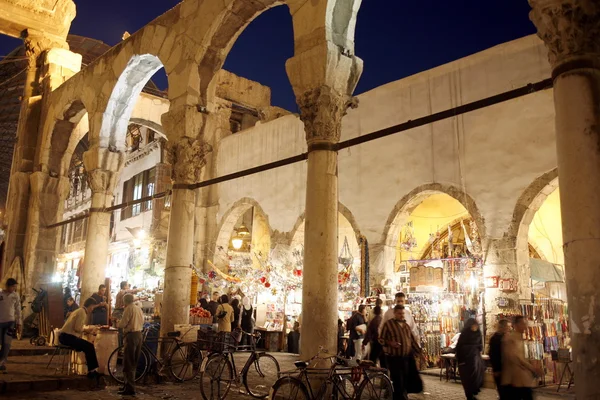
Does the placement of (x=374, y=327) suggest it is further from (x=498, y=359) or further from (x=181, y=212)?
(x=181, y=212)

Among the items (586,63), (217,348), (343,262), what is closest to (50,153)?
(343,262)

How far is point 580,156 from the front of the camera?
13.6ft

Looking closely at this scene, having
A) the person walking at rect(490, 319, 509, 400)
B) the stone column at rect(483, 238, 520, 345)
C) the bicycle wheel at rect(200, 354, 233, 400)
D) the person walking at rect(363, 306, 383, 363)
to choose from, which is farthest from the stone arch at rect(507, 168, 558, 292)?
the bicycle wheel at rect(200, 354, 233, 400)

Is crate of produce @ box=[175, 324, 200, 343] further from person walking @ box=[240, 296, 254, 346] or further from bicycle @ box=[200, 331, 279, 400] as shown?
person walking @ box=[240, 296, 254, 346]

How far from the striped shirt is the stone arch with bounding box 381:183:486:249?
4.93 m

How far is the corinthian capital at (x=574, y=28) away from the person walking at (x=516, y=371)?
99.6 inches

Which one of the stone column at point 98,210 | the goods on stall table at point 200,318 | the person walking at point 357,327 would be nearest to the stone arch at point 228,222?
the stone column at point 98,210

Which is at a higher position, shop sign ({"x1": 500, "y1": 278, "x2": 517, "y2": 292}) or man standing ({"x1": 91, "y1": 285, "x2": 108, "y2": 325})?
shop sign ({"x1": 500, "y1": 278, "x2": 517, "y2": 292})

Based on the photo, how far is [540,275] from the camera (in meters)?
10.9

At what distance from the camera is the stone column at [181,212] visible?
8477mm

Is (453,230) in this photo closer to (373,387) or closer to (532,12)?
(373,387)

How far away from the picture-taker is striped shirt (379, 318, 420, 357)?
615 centimetres

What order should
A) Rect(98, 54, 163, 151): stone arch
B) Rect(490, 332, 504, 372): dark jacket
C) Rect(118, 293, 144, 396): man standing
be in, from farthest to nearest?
1. Rect(98, 54, 163, 151): stone arch
2. Rect(118, 293, 144, 396): man standing
3. Rect(490, 332, 504, 372): dark jacket

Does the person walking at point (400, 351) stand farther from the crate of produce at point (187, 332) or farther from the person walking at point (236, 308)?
the person walking at point (236, 308)
